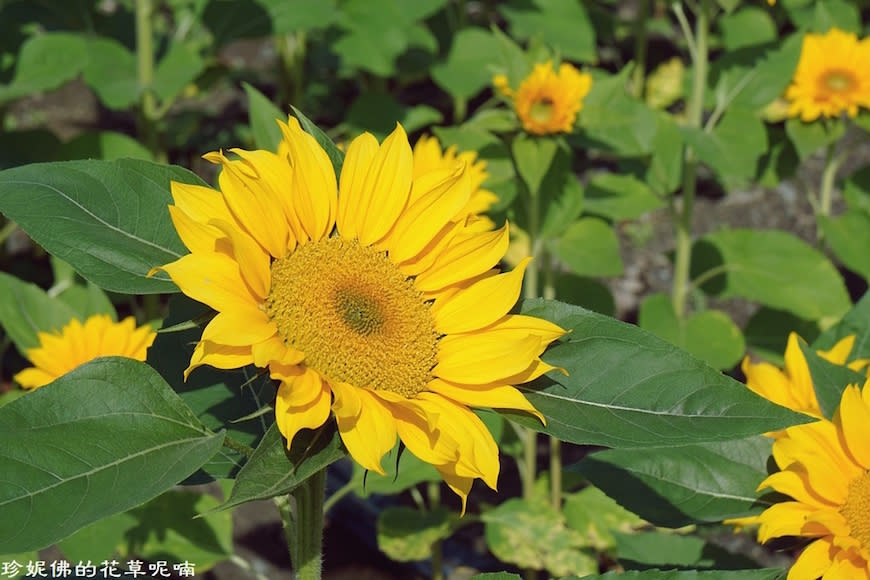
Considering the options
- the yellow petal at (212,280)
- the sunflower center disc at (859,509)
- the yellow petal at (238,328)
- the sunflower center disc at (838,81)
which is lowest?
the sunflower center disc at (859,509)

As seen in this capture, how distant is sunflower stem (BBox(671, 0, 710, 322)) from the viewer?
2.28 metres

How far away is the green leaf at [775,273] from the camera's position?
2355mm

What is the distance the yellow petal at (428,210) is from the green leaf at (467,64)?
2.20 metres

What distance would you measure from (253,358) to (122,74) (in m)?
1.96

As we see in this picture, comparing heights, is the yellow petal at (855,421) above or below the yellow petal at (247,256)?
below

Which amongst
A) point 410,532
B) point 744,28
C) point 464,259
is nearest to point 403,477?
point 410,532

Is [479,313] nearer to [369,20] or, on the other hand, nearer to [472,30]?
[369,20]

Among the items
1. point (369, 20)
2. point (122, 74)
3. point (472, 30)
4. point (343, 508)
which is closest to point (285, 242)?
point (343, 508)

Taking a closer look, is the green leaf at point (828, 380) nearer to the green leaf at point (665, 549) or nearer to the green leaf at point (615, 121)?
the green leaf at point (665, 549)

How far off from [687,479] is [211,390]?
1.84ft

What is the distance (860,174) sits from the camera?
2670 millimetres

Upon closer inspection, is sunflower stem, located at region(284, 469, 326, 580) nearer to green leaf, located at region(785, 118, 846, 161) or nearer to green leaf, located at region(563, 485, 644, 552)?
green leaf, located at region(563, 485, 644, 552)

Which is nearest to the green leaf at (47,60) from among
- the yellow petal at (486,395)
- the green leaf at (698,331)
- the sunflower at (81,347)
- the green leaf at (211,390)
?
the sunflower at (81,347)

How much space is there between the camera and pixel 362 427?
0.92 m
